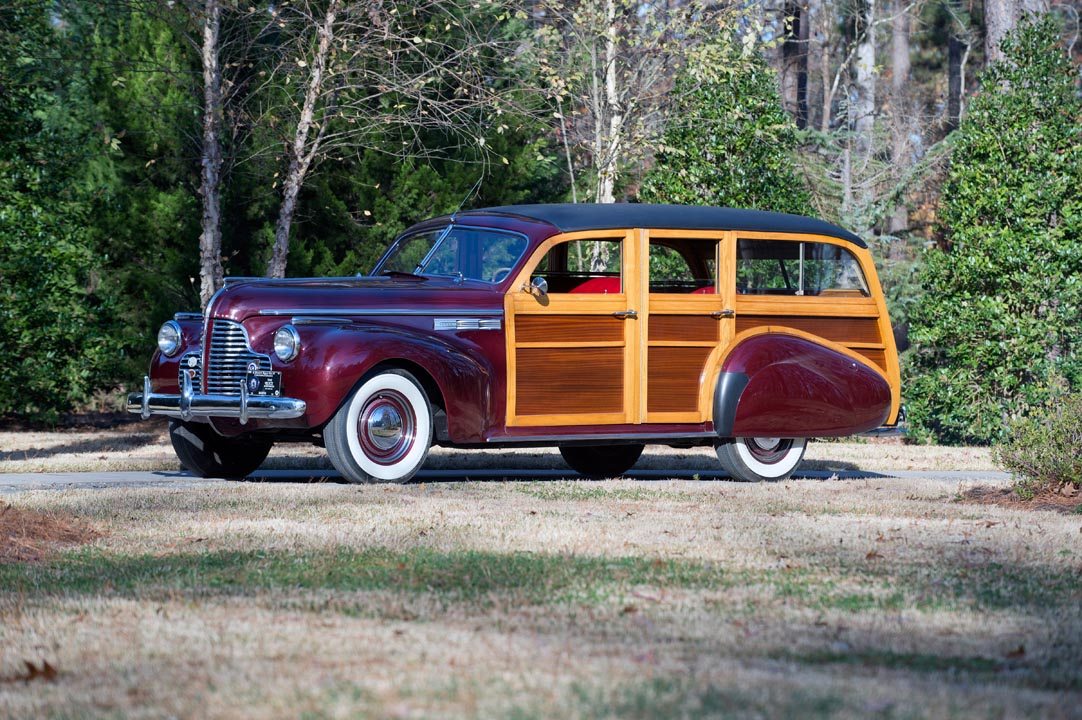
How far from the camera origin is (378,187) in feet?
64.8

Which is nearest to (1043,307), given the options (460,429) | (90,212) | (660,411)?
(660,411)

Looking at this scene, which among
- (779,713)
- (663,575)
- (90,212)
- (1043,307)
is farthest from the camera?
(90,212)

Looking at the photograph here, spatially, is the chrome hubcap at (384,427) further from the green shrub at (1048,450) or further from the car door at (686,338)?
the green shrub at (1048,450)

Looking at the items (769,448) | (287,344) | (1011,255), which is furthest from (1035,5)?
(287,344)

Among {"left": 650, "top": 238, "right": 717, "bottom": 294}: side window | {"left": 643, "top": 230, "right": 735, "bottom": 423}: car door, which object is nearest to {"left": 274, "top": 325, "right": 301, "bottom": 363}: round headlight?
{"left": 643, "top": 230, "right": 735, "bottom": 423}: car door

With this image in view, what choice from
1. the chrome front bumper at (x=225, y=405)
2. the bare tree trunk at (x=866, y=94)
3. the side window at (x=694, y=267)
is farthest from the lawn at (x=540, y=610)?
the bare tree trunk at (x=866, y=94)

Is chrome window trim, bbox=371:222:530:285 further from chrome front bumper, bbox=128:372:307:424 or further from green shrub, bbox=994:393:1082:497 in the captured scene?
green shrub, bbox=994:393:1082:497

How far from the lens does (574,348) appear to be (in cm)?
1132

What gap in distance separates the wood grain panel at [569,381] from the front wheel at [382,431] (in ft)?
2.57

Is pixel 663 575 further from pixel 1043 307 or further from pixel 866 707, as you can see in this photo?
pixel 1043 307

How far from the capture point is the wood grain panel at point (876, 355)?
495 inches

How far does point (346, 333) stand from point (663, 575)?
170 inches

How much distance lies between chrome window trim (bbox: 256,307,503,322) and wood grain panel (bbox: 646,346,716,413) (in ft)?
4.33

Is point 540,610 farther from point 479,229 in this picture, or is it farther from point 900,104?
point 900,104
